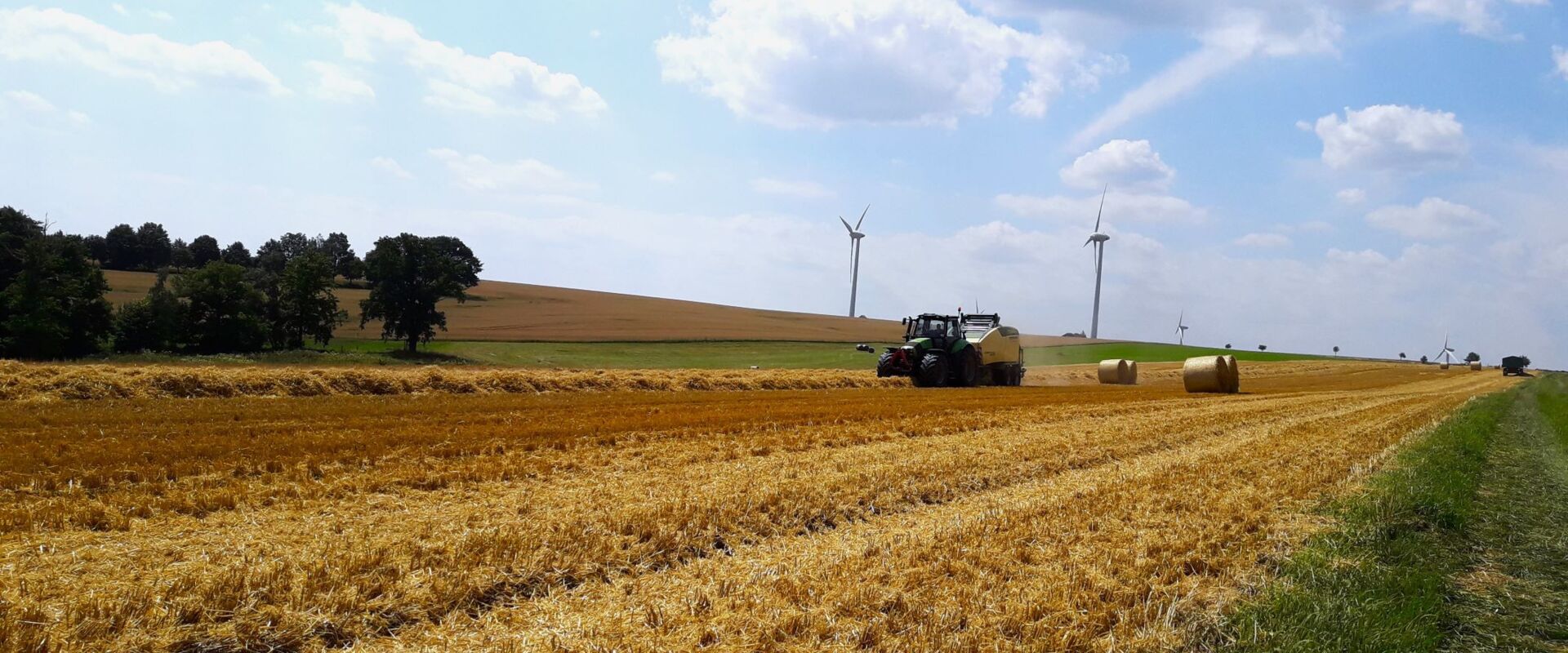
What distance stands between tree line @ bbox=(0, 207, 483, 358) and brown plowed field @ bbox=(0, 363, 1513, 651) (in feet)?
92.6

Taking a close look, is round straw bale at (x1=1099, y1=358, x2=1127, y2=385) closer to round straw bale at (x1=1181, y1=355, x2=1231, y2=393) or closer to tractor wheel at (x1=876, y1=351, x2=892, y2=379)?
round straw bale at (x1=1181, y1=355, x2=1231, y2=393)

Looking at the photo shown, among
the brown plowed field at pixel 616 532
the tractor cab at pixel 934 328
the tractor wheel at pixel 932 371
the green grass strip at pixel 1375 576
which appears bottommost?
the brown plowed field at pixel 616 532

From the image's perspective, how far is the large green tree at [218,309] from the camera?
39250mm

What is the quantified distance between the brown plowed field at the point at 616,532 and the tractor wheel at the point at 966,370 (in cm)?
1518

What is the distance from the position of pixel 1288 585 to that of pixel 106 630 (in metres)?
6.11

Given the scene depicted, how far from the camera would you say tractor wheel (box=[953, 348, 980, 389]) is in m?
27.5

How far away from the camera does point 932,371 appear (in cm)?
2694

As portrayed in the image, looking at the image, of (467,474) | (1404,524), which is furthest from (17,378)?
(1404,524)

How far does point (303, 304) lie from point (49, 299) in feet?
39.0

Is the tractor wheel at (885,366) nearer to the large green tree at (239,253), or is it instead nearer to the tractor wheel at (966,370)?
the tractor wheel at (966,370)

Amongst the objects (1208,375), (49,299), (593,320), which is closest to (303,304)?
(49,299)

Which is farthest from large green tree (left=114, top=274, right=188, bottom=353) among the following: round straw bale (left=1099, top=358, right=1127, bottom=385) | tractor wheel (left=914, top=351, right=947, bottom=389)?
round straw bale (left=1099, top=358, right=1127, bottom=385)

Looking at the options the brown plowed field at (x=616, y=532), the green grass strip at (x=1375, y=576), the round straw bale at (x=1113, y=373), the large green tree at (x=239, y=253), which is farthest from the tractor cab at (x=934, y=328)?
the large green tree at (x=239, y=253)

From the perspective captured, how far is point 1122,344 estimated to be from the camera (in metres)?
78.2
